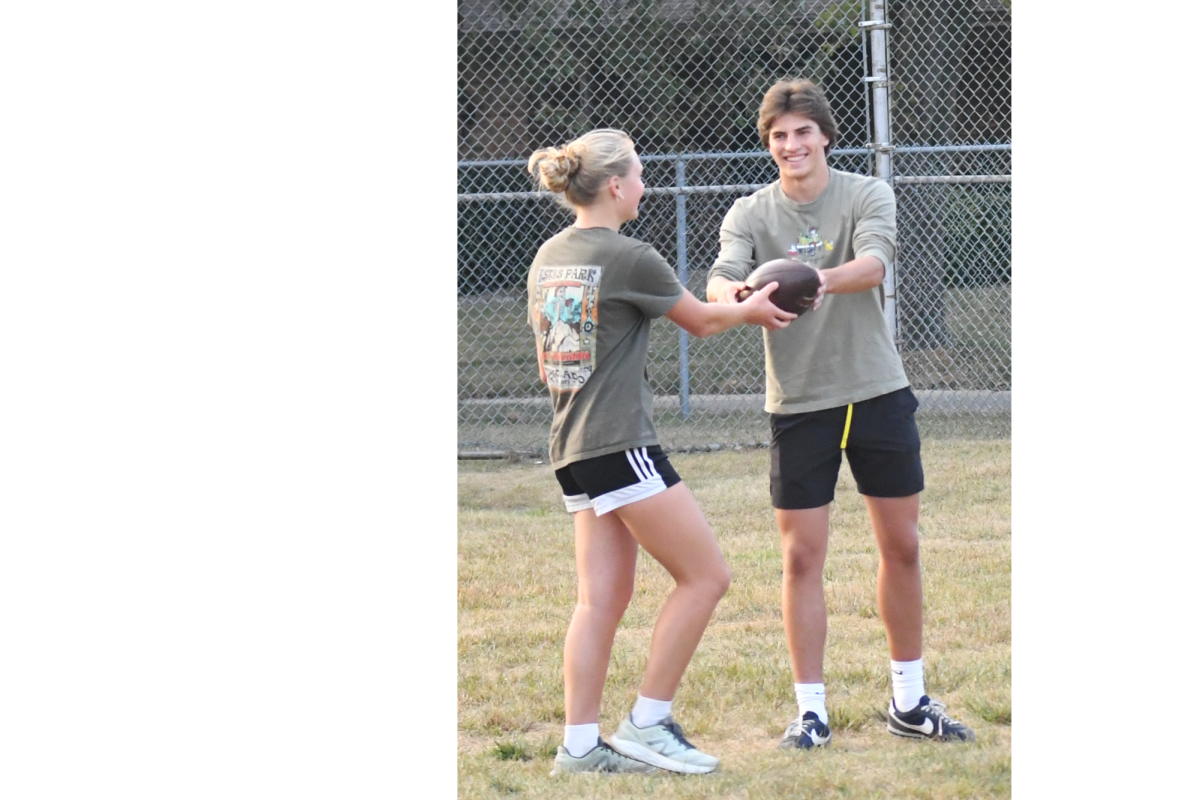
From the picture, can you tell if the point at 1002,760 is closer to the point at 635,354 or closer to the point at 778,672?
the point at 778,672

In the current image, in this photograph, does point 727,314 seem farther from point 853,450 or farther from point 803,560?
point 803,560

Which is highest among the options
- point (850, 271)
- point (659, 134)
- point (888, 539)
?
point (659, 134)

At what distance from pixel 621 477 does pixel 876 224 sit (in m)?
1.12

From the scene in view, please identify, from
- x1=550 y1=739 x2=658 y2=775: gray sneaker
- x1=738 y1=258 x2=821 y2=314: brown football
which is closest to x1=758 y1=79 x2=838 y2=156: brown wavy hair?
x1=738 y1=258 x2=821 y2=314: brown football

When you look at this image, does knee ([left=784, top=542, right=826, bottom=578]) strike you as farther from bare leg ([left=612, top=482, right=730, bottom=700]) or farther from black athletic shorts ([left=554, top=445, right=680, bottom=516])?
black athletic shorts ([left=554, top=445, right=680, bottom=516])

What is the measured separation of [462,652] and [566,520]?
8.38 ft

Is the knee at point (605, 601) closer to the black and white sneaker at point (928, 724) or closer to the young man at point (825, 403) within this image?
the young man at point (825, 403)

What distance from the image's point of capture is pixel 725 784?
365 centimetres

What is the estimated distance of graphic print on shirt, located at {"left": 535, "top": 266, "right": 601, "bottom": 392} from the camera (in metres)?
3.63

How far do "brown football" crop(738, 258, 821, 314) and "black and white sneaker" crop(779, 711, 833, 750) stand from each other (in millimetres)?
1291

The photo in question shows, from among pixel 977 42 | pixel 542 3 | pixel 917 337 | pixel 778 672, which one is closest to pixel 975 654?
pixel 778 672

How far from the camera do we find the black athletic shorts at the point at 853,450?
3928mm

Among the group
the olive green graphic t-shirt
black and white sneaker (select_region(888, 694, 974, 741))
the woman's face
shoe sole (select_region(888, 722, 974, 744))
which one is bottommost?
shoe sole (select_region(888, 722, 974, 744))

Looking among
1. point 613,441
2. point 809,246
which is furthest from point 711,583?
point 809,246
